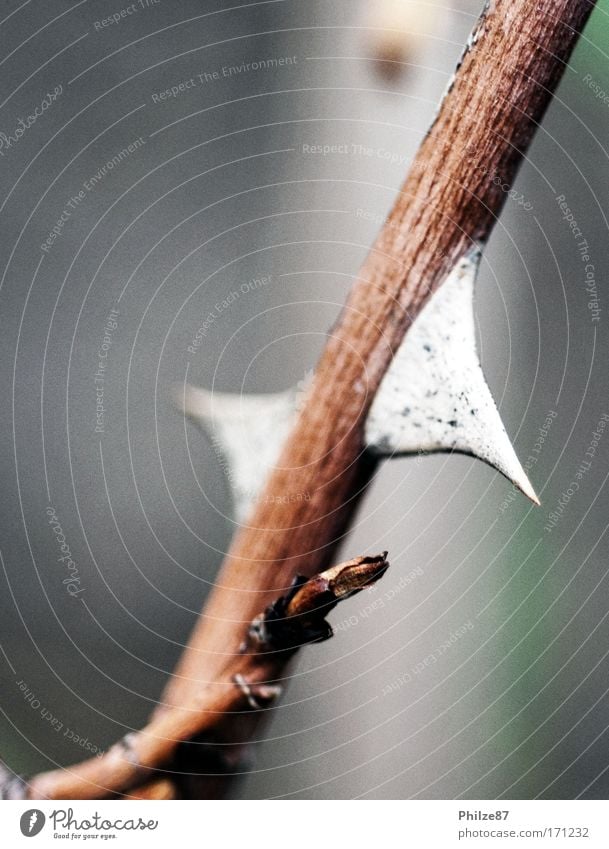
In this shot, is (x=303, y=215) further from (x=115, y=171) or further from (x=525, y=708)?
(x=525, y=708)

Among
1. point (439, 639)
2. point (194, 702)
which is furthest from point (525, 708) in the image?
point (194, 702)
